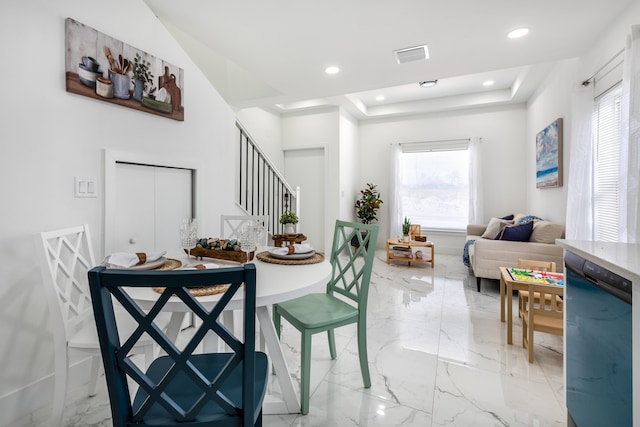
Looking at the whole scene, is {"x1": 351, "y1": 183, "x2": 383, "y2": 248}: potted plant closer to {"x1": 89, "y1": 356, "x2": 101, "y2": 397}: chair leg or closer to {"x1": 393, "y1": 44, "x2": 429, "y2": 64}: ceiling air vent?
{"x1": 393, "y1": 44, "x2": 429, "y2": 64}: ceiling air vent

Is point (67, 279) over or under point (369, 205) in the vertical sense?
under

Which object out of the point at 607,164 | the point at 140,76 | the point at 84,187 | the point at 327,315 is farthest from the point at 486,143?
the point at 84,187

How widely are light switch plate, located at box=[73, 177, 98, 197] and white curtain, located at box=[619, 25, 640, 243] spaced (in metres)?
3.38

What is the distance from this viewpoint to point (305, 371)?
1503mm

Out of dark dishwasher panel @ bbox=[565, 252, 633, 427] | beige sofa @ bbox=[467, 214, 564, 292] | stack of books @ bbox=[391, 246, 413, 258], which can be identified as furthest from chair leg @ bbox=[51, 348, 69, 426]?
stack of books @ bbox=[391, 246, 413, 258]

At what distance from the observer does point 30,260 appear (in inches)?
62.7

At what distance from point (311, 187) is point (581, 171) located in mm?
3924

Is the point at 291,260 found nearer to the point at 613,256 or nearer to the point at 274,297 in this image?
the point at 274,297

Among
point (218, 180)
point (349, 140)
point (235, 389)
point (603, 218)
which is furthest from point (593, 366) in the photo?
point (349, 140)

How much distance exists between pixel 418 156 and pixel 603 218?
3.57 m

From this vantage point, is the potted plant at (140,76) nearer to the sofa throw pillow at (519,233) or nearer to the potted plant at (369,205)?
the sofa throw pillow at (519,233)

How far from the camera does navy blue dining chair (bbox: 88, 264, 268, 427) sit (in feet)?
2.38

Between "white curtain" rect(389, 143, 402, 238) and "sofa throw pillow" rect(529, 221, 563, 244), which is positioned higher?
"white curtain" rect(389, 143, 402, 238)

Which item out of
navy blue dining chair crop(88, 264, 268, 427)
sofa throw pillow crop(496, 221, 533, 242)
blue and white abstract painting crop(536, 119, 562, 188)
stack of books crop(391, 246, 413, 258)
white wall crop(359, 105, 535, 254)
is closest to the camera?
navy blue dining chair crop(88, 264, 268, 427)
